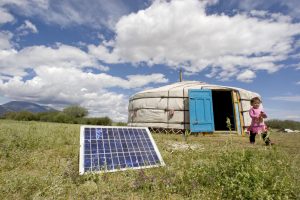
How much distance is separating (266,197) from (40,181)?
2720mm

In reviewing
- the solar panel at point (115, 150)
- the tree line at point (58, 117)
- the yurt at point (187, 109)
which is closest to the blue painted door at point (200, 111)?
the yurt at point (187, 109)

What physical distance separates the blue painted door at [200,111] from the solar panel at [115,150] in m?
8.09

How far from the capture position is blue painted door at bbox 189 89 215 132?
41.3 ft

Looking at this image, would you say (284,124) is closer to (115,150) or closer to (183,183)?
(115,150)

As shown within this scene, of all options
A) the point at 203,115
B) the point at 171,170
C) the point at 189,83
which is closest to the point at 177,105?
the point at 203,115

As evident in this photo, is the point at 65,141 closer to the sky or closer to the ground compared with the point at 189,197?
closer to the sky

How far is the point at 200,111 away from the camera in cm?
1277

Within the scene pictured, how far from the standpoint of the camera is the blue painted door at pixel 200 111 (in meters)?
12.6

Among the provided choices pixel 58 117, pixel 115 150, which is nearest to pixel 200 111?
pixel 115 150

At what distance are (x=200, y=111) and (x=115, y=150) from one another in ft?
30.1

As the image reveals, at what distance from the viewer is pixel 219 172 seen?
3.36 meters

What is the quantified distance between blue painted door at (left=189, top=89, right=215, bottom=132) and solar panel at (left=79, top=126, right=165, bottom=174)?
8.09 metres

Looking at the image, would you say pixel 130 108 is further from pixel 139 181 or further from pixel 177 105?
pixel 139 181

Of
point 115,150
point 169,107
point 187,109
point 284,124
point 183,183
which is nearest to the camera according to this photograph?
point 183,183
